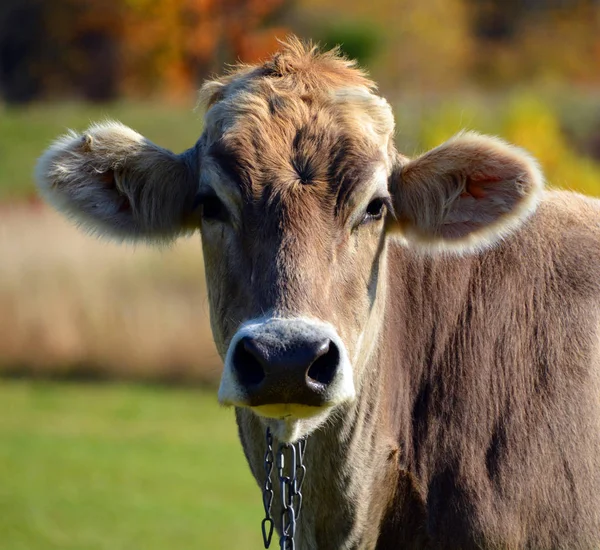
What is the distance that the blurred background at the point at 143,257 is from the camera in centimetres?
1216

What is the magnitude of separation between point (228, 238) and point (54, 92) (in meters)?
38.4

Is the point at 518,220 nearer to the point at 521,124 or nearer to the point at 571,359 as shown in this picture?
the point at 571,359

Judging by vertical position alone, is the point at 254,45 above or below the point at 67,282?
above

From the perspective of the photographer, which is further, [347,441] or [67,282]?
[67,282]

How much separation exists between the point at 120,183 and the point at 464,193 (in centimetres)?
151

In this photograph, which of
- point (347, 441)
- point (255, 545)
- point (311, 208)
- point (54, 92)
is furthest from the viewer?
point (54, 92)

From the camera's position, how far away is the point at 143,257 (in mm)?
19844

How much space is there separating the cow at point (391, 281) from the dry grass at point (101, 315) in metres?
13.5

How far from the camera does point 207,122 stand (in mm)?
4688

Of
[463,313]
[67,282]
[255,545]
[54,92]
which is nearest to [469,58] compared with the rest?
[54,92]

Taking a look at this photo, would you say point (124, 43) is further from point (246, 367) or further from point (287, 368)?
point (287, 368)

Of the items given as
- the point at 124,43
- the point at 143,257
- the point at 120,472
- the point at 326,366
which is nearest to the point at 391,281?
the point at 326,366

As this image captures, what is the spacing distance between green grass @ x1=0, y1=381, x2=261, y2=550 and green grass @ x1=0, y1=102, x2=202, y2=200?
52.5 feet

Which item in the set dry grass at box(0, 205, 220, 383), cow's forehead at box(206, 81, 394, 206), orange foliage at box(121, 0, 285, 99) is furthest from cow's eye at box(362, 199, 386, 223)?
orange foliage at box(121, 0, 285, 99)
